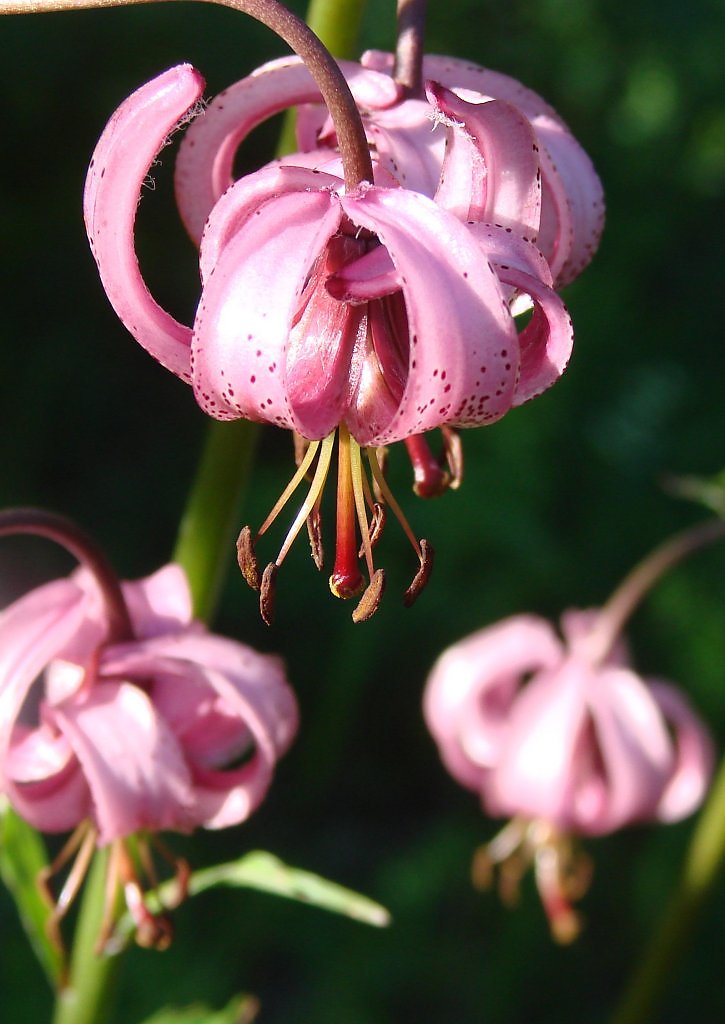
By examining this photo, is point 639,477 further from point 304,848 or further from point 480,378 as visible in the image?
point 480,378

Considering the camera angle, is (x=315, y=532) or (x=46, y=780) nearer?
(x=315, y=532)

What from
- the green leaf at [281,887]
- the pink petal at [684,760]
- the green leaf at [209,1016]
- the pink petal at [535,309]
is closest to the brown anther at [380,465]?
the pink petal at [535,309]

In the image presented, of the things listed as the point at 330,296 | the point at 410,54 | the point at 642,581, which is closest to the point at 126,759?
the point at 330,296

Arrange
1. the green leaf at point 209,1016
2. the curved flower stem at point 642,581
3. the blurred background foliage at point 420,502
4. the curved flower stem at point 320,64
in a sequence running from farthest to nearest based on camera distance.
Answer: the blurred background foliage at point 420,502, the curved flower stem at point 642,581, the green leaf at point 209,1016, the curved flower stem at point 320,64

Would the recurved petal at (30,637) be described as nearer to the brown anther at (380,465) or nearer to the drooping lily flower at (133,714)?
the drooping lily flower at (133,714)

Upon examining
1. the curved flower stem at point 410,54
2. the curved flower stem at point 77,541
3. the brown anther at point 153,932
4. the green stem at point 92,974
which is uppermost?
the curved flower stem at point 410,54

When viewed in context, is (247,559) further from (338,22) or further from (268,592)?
(338,22)
